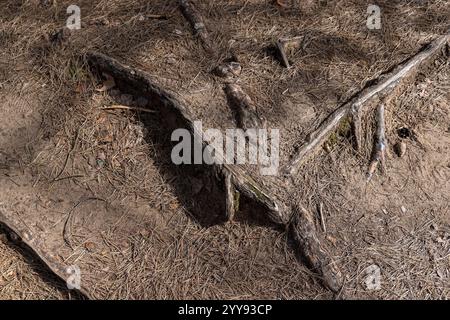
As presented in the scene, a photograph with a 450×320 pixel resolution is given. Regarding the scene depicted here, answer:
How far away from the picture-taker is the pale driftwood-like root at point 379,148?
156 inches

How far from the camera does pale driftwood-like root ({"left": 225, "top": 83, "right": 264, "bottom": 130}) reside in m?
3.99

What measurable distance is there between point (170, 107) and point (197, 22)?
109 cm

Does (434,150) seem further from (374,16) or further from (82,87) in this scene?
(82,87)

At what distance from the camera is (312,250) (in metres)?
3.58

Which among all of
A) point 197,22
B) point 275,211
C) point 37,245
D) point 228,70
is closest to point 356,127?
point 275,211

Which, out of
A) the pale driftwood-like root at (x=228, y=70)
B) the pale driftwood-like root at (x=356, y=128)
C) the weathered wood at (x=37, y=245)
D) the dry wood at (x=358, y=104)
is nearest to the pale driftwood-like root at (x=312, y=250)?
the dry wood at (x=358, y=104)

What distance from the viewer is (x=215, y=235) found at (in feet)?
12.3

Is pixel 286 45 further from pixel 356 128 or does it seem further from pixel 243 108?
pixel 356 128

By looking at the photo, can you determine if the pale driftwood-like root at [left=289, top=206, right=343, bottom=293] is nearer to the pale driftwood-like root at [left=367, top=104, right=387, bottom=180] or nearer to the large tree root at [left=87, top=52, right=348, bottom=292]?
the large tree root at [left=87, top=52, right=348, bottom=292]

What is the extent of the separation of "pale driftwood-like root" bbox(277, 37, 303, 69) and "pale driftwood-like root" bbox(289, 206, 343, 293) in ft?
4.61

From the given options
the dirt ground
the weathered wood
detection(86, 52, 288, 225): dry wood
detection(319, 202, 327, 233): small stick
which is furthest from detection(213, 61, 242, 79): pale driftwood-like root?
the weathered wood

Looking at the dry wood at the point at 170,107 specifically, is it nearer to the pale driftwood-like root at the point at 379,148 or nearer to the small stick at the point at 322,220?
the small stick at the point at 322,220
